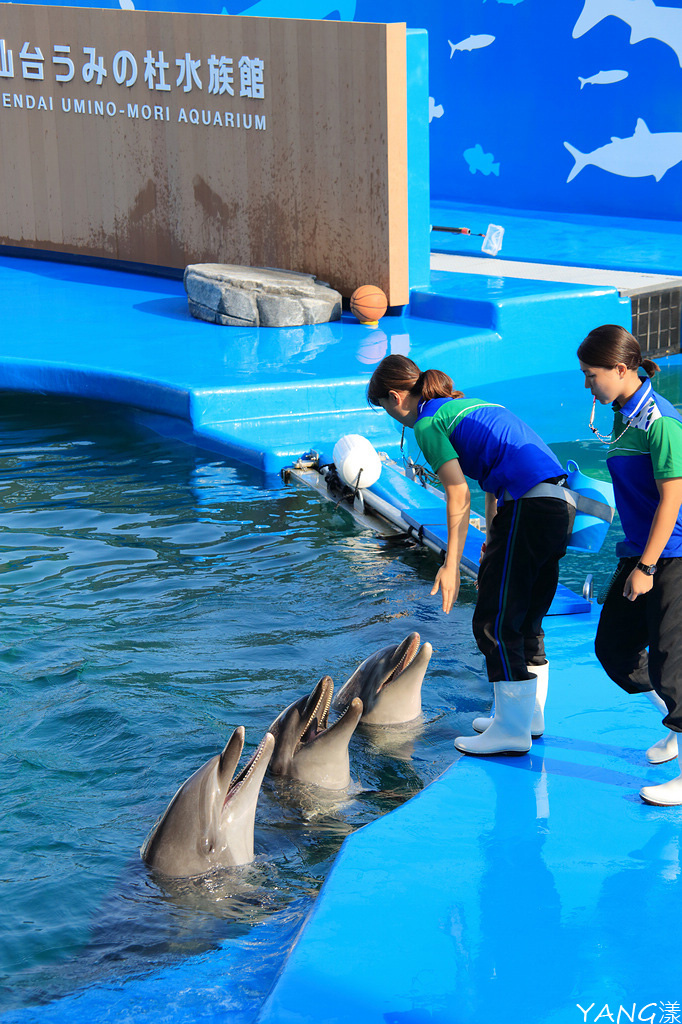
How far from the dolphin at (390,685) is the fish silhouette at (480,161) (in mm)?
11251

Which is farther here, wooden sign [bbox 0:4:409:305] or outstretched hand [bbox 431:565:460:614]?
wooden sign [bbox 0:4:409:305]

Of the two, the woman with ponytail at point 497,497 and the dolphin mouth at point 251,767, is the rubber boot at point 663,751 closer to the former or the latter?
the woman with ponytail at point 497,497

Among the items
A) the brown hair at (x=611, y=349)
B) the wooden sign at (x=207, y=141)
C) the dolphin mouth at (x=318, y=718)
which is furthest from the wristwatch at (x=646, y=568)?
the wooden sign at (x=207, y=141)

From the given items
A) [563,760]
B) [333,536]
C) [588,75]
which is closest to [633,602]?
[563,760]

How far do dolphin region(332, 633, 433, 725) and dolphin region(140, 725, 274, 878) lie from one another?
87 cm

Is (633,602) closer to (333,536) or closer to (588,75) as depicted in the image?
(333,536)

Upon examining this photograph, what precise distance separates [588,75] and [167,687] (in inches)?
414

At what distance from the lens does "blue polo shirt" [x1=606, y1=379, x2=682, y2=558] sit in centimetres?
300

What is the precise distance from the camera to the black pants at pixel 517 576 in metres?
3.44

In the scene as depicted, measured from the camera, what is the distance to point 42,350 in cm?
901

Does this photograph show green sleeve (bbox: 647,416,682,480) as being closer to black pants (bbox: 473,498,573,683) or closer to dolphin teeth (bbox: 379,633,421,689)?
black pants (bbox: 473,498,573,683)

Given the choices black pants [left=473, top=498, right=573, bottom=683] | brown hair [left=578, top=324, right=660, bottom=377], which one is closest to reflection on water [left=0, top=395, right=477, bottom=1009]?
black pants [left=473, top=498, right=573, bottom=683]

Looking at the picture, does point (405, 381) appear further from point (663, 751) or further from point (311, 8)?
point (311, 8)

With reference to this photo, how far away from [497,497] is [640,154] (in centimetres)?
1024
